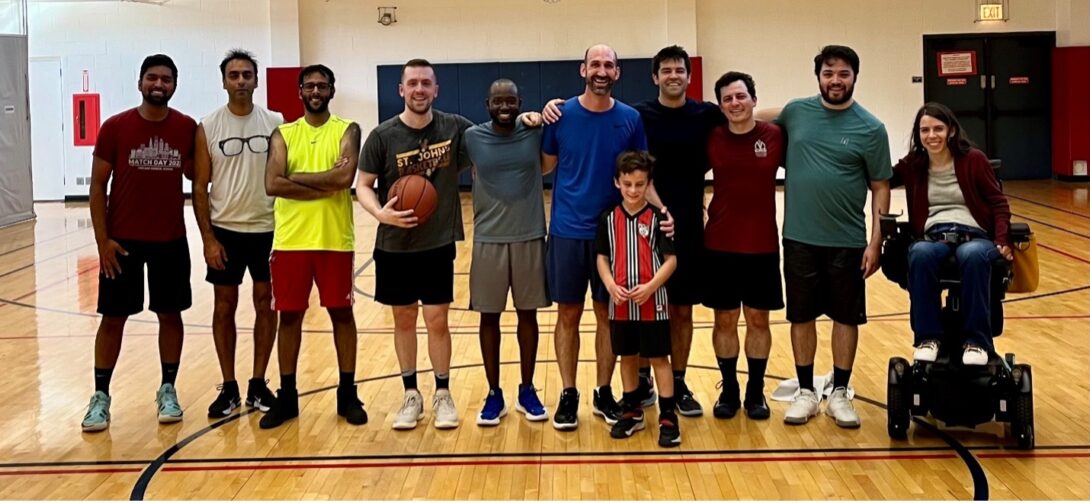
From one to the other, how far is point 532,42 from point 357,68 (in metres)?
2.90

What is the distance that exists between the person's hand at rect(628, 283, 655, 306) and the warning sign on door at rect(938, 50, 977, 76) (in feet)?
49.1

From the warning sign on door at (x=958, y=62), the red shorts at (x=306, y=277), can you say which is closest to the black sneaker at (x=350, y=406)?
the red shorts at (x=306, y=277)

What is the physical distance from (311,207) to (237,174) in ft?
1.48

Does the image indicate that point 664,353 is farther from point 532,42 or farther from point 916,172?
→ point 532,42

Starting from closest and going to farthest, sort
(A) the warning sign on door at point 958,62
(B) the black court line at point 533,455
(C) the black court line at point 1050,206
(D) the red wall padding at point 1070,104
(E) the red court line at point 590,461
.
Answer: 1. (B) the black court line at point 533,455
2. (E) the red court line at point 590,461
3. (C) the black court line at point 1050,206
4. (D) the red wall padding at point 1070,104
5. (A) the warning sign on door at point 958,62

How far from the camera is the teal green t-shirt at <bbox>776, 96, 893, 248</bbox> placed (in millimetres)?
4977

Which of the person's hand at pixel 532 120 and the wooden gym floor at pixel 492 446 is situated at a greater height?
the person's hand at pixel 532 120

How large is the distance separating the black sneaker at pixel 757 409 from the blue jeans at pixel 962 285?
0.79m

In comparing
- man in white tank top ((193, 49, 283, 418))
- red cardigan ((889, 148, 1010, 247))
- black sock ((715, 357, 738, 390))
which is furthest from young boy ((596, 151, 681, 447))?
man in white tank top ((193, 49, 283, 418))

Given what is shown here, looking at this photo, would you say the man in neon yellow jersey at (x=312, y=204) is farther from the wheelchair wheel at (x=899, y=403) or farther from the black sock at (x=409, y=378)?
the wheelchair wheel at (x=899, y=403)

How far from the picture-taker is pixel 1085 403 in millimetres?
5359

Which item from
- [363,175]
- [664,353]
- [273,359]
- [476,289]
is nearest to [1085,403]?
[664,353]

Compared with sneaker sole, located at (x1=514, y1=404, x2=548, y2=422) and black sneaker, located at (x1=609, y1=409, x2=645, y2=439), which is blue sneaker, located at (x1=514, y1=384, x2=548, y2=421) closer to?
sneaker sole, located at (x1=514, y1=404, x2=548, y2=422)

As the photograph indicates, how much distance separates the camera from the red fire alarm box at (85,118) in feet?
61.3
